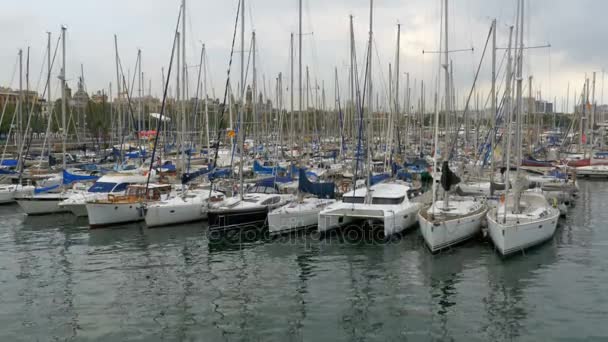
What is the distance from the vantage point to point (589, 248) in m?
24.6

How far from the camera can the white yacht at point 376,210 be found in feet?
84.8

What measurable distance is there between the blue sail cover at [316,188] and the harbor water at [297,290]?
2851 millimetres

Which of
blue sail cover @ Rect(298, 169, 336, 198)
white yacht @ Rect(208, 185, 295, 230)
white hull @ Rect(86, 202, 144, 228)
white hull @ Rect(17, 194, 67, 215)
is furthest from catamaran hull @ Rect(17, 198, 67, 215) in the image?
blue sail cover @ Rect(298, 169, 336, 198)

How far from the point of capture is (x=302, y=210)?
28.0 metres

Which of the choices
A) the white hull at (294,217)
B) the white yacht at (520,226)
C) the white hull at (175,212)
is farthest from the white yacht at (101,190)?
the white yacht at (520,226)

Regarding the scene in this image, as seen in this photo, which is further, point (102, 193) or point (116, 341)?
point (102, 193)

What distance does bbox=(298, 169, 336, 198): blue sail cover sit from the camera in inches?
1150

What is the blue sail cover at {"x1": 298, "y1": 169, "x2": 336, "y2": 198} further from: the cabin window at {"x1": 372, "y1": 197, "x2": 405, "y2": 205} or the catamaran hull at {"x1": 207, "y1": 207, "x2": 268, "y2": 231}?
the cabin window at {"x1": 372, "y1": 197, "x2": 405, "y2": 205}

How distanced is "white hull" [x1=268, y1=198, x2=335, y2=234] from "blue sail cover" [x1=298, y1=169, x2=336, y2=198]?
1.80 feet

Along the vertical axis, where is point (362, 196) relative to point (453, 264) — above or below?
above

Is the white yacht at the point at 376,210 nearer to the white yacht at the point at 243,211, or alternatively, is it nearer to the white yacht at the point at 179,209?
the white yacht at the point at 243,211

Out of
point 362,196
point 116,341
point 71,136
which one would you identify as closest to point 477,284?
point 362,196

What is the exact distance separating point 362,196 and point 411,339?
45.7 feet

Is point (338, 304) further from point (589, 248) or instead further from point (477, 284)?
point (589, 248)
